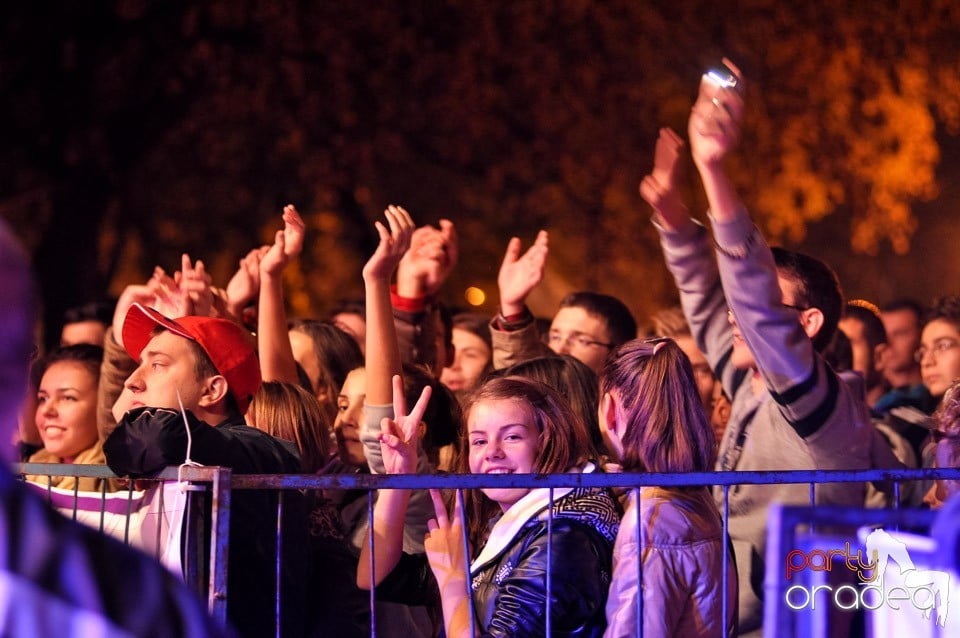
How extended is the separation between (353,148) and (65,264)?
3.17 metres

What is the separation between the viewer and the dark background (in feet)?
39.8

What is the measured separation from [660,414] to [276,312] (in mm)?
2082

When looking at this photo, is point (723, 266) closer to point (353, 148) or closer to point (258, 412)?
point (258, 412)

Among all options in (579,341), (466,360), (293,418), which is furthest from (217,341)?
(466,360)

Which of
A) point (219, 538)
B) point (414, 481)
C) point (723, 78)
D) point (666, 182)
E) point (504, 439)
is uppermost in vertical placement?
point (723, 78)

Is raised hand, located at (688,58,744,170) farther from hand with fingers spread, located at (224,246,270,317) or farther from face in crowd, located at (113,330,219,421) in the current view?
hand with fingers spread, located at (224,246,270,317)

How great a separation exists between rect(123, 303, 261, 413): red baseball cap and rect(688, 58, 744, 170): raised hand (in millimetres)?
1506

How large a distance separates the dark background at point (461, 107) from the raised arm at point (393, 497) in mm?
8806

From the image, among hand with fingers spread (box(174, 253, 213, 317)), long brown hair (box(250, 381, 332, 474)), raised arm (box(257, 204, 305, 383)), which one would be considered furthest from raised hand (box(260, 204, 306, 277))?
long brown hair (box(250, 381, 332, 474))

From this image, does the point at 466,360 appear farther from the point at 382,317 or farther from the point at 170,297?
the point at 382,317

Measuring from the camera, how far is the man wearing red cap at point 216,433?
3.25m

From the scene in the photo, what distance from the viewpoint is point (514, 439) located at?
3723 mm

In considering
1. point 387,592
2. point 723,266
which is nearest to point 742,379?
point 723,266

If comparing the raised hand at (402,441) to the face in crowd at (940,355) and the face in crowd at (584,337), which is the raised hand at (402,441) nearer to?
the face in crowd at (584,337)
